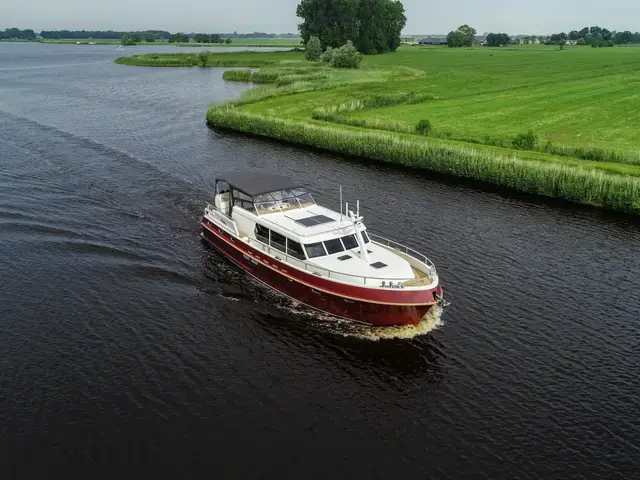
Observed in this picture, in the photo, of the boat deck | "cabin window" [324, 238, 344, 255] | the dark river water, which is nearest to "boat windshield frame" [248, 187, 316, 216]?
the dark river water

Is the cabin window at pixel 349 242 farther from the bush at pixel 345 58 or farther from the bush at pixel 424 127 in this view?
the bush at pixel 345 58

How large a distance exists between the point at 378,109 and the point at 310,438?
70297 mm

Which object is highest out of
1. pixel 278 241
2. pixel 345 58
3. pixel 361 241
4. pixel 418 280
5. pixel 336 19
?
pixel 336 19

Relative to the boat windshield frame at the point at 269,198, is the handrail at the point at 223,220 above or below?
below

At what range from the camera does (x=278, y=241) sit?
107 ft

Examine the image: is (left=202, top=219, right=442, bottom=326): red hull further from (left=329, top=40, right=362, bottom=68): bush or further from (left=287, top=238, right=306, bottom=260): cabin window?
(left=329, top=40, right=362, bottom=68): bush

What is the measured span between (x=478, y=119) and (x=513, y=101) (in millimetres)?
18276

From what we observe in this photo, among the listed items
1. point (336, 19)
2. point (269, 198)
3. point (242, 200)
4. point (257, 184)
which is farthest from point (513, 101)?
point (336, 19)

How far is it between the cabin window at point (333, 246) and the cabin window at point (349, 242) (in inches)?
11.5

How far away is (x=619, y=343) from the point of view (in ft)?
89.9

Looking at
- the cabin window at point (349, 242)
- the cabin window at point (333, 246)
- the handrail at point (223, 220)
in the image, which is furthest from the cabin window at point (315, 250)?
the handrail at point (223, 220)

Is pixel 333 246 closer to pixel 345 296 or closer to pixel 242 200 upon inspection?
pixel 345 296

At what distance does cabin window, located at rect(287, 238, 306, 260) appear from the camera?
3078 centimetres

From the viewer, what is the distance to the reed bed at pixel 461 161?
46441 millimetres
